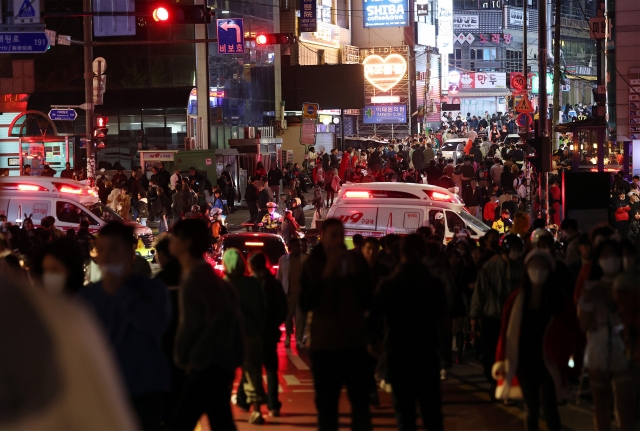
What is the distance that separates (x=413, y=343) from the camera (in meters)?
6.67

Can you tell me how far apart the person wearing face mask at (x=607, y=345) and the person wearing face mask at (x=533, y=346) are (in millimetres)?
224

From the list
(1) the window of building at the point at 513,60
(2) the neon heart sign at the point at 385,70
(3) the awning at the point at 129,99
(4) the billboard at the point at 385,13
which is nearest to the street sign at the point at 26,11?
(3) the awning at the point at 129,99

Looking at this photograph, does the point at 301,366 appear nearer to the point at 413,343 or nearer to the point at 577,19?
the point at 413,343

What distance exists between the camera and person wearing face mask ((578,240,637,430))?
23.1ft

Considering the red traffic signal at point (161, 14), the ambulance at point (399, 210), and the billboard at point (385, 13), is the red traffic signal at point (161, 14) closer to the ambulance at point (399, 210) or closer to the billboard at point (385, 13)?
the ambulance at point (399, 210)

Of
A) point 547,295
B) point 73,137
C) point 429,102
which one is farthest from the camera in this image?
point 429,102

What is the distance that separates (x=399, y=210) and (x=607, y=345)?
13021mm

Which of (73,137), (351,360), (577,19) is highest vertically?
(577,19)

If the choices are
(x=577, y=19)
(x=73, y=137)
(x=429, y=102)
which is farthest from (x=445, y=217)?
(x=577, y=19)

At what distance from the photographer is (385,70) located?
229 feet

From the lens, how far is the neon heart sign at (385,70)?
227 feet

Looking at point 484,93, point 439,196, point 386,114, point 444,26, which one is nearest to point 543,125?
point 439,196

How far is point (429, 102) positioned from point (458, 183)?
56298 mm

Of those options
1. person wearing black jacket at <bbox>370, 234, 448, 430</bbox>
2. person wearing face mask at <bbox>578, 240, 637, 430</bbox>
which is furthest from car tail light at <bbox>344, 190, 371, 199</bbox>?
person wearing black jacket at <bbox>370, 234, 448, 430</bbox>
